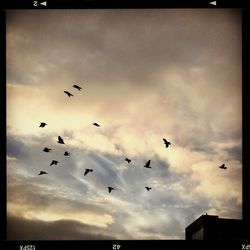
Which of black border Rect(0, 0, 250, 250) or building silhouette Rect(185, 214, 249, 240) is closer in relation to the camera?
black border Rect(0, 0, 250, 250)
